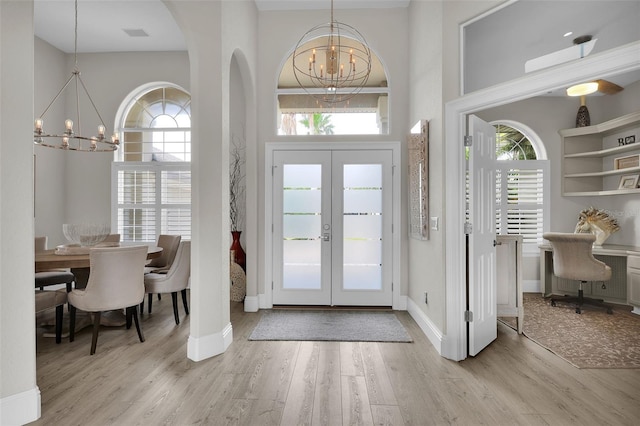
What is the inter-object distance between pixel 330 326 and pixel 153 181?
12.5 feet

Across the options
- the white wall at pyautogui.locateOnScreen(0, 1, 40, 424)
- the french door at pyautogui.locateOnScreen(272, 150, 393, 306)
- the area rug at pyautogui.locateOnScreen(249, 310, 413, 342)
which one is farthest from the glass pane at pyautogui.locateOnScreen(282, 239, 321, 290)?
the white wall at pyautogui.locateOnScreen(0, 1, 40, 424)

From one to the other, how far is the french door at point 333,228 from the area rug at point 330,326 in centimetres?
28

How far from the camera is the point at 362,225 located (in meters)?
4.43

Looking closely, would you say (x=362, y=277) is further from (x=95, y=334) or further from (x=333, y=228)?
(x=95, y=334)

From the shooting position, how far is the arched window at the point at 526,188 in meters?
5.37

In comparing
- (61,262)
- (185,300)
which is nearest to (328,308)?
(185,300)

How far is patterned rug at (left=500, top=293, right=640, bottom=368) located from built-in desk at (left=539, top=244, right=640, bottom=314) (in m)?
0.20

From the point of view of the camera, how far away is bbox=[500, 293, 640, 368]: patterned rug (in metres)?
2.98

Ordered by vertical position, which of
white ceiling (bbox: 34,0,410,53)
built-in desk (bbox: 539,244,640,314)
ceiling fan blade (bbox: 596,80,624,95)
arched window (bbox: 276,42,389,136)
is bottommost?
built-in desk (bbox: 539,244,640,314)

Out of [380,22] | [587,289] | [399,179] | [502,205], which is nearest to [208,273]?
[399,179]

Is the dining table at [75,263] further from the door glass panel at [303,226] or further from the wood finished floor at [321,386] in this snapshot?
the door glass panel at [303,226]

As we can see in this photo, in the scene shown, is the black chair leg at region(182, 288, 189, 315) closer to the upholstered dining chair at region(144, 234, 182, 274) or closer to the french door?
the upholstered dining chair at region(144, 234, 182, 274)

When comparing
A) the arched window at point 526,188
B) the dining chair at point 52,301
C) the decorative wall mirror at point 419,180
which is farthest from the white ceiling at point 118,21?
the dining chair at point 52,301

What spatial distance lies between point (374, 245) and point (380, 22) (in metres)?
2.97
